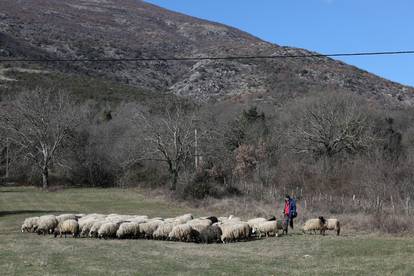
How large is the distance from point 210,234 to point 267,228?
2.82 metres

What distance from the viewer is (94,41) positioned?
137875 millimetres

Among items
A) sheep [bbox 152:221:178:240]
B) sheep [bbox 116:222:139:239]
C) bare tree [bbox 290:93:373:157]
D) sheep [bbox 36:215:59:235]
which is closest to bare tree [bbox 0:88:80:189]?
bare tree [bbox 290:93:373:157]

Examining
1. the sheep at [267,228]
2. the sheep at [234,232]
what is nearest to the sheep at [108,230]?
the sheep at [234,232]

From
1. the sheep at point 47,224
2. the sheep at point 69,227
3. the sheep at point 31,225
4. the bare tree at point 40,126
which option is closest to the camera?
the sheep at point 69,227

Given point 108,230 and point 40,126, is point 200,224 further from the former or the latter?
point 40,126

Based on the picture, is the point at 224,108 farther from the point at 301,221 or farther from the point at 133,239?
the point at 133,239

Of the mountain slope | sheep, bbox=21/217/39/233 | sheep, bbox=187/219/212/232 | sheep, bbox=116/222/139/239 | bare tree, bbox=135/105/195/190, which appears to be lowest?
sheep, bbox=21/217/39/233

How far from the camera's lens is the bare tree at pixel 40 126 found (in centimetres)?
6153

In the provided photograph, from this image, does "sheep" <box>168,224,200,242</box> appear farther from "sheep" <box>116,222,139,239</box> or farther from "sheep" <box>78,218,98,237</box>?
"sheep" <box>78,218,98,237</box>

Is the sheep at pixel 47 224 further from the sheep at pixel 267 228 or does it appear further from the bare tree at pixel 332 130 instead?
the bare tree at pixel 332 130

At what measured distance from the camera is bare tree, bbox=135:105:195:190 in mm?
56250

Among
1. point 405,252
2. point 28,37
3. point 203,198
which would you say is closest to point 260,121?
point 203,198

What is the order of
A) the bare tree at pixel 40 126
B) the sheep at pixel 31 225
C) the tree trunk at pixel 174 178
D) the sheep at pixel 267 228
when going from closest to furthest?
the sheep at pixel 267 228 < the sheep at pixel 31 225 < the tree trunk at pixel 174 178 < the bare tree at pixel 40 126

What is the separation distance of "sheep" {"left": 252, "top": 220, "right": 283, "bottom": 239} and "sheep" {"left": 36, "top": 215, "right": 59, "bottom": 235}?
385 inches
